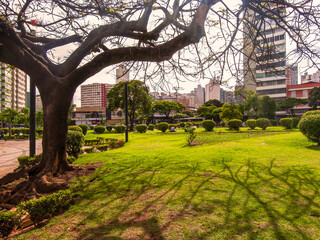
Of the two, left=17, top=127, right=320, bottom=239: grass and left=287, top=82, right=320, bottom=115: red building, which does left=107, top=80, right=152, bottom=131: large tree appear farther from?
left=287, top=82, right=320, bottom=115: red building

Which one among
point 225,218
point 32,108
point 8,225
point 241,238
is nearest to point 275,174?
point 225,218

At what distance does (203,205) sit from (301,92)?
214 ft

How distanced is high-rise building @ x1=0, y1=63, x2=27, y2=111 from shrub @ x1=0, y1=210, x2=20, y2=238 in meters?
77.8

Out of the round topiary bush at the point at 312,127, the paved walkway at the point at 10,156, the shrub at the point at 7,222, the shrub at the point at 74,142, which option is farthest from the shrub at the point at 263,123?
the shrub at the point at 7,222

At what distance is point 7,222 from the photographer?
2857mm

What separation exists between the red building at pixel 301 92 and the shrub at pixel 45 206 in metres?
65.2

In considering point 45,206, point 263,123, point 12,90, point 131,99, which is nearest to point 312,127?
point 45,206

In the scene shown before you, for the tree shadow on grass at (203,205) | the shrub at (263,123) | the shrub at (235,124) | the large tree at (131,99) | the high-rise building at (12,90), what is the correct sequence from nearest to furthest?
1. the tree shadow on grass at (203,205)
2. the shrub at (235,124)
3. the shrub at (263,123)
4. the large tree at (131,99)
5. the high-rise building at (12,90)

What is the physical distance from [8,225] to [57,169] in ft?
9.74

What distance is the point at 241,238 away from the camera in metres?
2.54

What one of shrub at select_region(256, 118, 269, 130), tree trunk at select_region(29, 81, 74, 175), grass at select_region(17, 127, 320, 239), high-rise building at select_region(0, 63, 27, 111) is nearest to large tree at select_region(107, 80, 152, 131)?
shrub at select_region(256, 118, 269, 130)

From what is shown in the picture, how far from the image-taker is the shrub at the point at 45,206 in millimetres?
3098

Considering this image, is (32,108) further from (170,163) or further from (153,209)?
(153,209)

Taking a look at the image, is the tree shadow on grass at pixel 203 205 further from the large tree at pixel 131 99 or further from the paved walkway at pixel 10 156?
the large tree at pixel 131 99
